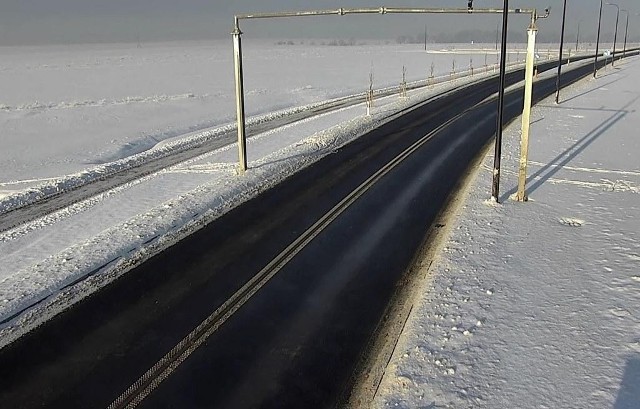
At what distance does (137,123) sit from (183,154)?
11568 mm

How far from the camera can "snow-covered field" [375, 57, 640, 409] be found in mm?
6613

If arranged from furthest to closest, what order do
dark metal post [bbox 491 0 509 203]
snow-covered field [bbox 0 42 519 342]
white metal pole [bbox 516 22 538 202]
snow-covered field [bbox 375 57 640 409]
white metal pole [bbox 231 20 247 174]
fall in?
white metal pole [bbox 231 20 247 174] → white metal pole [bbox 516 22 538 202] → dark metal post [bbox 491 0 509 203] → snow-covered field [bbox 0 42 519 342] → snow-covered field [bbox 375 57 640 409]

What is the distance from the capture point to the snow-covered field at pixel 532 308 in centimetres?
661

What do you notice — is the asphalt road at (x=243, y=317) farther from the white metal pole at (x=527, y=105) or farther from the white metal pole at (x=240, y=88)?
the white metal pole at (x=240, y=88)

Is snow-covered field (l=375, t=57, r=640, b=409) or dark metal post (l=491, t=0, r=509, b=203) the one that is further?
dark metal post (l=491, t=0, r=509, b=203)

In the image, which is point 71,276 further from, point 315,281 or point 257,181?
point 257,181

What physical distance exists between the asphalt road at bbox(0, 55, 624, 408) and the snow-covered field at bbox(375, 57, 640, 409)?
0.93 metres

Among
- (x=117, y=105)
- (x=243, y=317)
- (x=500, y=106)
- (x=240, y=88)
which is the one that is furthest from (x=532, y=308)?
(x=117, y=105)

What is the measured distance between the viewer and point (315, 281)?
31.8ft

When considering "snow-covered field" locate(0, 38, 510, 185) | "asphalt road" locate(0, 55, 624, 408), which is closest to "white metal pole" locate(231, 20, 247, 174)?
"asphalt road" locate(0, 55, 624, 408)

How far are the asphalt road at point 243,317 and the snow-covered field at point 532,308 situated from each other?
A: 3.04 ft

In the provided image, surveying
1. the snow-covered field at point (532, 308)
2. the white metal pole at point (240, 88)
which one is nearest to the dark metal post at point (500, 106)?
the snow-covered field at point (532, 308)

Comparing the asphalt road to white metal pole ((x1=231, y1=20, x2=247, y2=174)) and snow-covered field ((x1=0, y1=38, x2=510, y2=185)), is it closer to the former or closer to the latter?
white metal pole ((x1=231, y1=20, x2=247, y2=174))

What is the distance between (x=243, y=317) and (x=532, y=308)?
4514 millimetres
